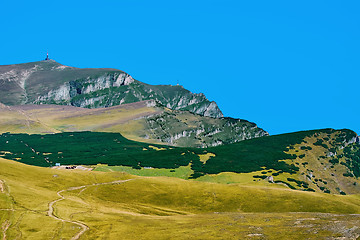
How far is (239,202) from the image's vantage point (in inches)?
5271

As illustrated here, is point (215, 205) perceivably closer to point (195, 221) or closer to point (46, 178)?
point (195, 221)

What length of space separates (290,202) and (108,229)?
71602 millimetres

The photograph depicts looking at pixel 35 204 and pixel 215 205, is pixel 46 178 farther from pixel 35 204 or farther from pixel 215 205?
pixel 215 205

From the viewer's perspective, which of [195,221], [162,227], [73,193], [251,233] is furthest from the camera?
[73,193]

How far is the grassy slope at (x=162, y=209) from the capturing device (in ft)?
262

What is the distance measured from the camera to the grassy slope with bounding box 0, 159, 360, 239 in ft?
262

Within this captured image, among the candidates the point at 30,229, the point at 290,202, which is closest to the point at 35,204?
the point at 30,229

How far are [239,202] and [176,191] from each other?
23793mm

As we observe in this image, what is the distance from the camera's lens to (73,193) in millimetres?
129625

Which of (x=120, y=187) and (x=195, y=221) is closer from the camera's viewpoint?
(x=195, y=221)

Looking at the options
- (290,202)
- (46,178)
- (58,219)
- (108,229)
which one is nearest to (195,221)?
(108,229)

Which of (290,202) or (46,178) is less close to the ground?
(46,178)

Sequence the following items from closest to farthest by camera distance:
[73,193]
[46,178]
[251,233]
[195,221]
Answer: [251,233]
[195,221]
[73,193]
[46,178]

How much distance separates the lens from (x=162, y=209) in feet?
405
